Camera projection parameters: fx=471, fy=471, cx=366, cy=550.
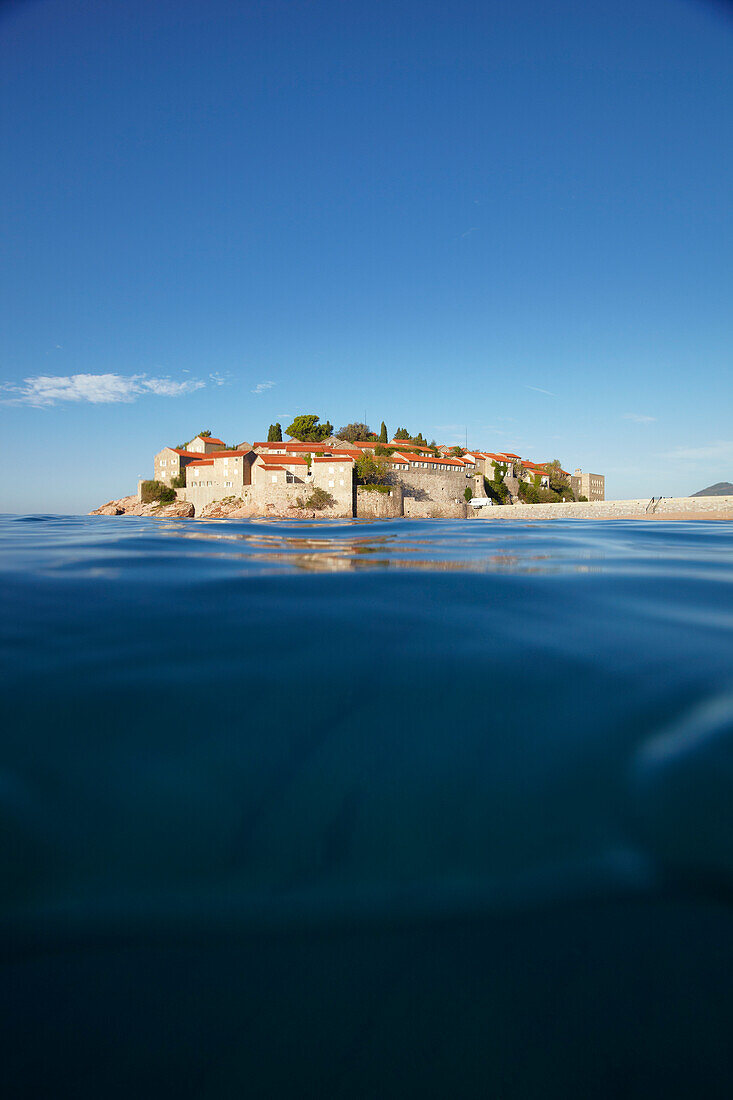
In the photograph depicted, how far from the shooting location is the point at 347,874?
1.15 metres

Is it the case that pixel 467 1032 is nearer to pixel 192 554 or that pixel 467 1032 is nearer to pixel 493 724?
pixel 493 724

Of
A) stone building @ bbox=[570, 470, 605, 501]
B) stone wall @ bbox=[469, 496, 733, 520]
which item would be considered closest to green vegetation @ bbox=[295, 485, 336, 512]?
stone wall @ bbox=[469, 496, 733, 520]

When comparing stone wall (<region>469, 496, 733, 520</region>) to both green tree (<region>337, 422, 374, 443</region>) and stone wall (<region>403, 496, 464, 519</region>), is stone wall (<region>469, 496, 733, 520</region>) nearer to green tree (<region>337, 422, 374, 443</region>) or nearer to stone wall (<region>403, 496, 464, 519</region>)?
stone wall (<region>403, 496, 464, 519</region>)

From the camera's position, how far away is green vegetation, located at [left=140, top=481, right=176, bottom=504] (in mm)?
48062

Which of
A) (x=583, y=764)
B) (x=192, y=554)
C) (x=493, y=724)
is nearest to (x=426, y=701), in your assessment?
(x=493, y=724)

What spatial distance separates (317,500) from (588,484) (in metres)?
38.3

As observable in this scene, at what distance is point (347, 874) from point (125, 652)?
1.63 metres

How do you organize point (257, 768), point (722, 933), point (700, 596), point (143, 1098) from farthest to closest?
point (700, 596) → point (257, 768) → point (722, 933) → point (143, 1098)

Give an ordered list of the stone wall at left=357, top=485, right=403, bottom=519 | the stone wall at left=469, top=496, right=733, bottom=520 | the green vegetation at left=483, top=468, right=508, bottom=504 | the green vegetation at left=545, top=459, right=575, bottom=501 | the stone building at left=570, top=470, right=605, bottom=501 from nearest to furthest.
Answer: the stone wall at left=469, top=496, right=733, bottom=520 < the stone wall at left=357, top=485, right=403, bottom=519 < the green vegetation at left=483, top=468, right=508, bottom=504 < the green vegetation at left=545, top=459, right=575, bottom=501 < the stone building at left=570, top=470, right=605, bottom=501

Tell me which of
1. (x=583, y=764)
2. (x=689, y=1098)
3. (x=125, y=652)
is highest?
(x=125, y=652)

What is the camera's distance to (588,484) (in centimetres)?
6053

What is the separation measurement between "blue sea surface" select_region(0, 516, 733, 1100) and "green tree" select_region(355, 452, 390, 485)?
1640 inches

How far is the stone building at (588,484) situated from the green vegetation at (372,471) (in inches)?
1139

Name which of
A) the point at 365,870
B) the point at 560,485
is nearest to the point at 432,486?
the point at 560,485
